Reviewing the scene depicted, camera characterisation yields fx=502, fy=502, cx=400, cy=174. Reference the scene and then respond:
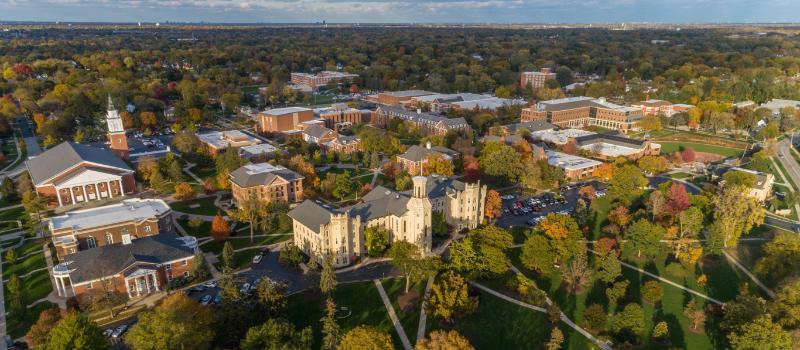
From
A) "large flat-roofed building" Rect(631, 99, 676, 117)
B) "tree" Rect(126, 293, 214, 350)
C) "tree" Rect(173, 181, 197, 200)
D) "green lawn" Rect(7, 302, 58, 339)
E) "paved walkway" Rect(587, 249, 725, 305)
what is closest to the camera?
"tree" Rect(126, 293, 214, 350)

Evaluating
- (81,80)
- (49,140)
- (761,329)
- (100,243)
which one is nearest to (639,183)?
(761,329)

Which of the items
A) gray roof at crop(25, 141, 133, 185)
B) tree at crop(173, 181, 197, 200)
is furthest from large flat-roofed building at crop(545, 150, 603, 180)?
gray roof at crop(25, 141, 133, 185)

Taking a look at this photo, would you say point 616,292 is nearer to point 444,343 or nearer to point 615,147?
point 444,343

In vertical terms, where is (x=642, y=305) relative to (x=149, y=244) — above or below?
below

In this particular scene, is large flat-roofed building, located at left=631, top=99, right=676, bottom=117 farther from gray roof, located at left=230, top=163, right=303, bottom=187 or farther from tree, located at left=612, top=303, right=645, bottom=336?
tree, located at left=612, top=303, right=645, bottom=336

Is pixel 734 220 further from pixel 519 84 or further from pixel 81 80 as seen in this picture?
pixel 81 80

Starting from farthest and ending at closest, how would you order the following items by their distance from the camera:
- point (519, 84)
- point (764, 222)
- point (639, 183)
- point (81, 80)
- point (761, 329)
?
point (519, 84) < point (81, 80) < point (639, 183) < point (764, 222) < point (761, 329)
